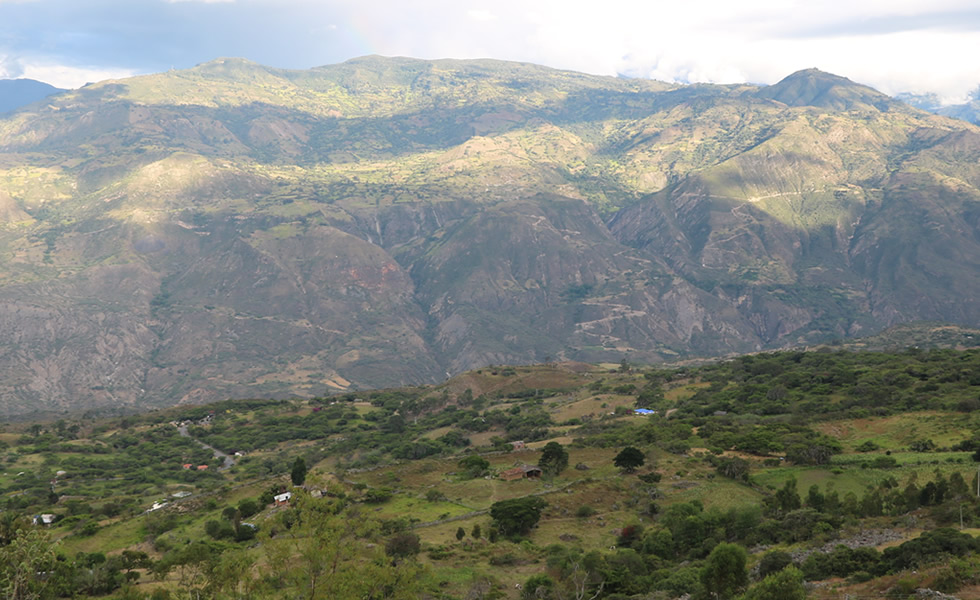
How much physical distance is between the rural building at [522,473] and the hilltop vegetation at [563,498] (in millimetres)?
1460

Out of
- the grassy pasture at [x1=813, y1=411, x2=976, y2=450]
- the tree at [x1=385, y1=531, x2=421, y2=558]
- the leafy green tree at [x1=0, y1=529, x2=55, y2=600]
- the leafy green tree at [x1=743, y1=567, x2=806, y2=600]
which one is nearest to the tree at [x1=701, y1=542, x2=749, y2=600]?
the leafy green tree at [x1=743, y1=567, x2=806, y2=600]

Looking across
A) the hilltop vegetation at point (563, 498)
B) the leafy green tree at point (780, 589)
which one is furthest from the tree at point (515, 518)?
the leafy green tree at point (780, 589)

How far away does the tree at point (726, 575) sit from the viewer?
44.8 m

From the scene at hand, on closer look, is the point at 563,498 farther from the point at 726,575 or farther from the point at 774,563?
the point at 726,575

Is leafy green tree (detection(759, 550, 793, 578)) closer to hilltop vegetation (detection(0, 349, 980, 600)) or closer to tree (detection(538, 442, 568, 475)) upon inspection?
hilltop vegetation (detection(0, 349, 980, 600))

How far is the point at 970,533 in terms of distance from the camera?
154 ft

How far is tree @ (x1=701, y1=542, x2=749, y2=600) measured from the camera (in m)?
44.8

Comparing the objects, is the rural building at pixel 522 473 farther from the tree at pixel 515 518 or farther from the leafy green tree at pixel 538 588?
the leafy green tree at pixel 538 588

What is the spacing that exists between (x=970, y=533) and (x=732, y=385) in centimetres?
8607

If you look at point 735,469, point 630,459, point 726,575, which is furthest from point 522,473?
point 726,575

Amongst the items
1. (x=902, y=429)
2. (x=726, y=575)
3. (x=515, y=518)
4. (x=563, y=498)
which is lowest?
(x=563, y=498)

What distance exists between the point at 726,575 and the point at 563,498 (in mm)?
29341

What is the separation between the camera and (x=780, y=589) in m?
38.3

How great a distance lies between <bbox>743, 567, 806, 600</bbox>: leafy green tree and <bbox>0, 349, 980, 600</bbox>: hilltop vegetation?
151mm
